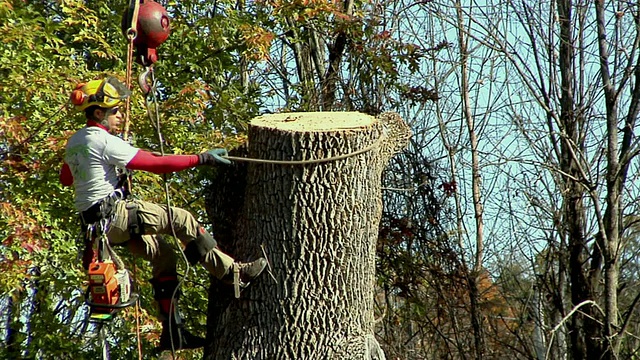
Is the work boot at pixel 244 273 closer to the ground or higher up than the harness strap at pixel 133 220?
closer to the ground

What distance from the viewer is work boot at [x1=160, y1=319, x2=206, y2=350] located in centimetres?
553

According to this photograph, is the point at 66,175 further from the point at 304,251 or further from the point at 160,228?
the point at 304,251

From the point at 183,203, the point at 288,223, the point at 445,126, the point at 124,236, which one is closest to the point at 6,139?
the point at 183,203

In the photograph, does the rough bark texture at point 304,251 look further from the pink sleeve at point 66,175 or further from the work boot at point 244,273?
the pink sleeve at point 66,175

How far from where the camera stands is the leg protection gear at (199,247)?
5.28 m

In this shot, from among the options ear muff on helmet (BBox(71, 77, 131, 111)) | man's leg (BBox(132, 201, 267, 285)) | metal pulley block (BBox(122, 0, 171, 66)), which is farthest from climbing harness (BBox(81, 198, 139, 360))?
metal pulley block (BBox(122, 0, 171, 66))

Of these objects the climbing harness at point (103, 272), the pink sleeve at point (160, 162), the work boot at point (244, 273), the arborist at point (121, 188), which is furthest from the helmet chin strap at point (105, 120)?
the work boot at point (244, 273)

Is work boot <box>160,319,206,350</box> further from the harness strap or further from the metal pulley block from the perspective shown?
the metal pulley block

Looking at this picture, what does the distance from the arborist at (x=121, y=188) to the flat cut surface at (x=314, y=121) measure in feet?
1.45

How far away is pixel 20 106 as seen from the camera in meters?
7.96

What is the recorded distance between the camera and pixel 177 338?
556 centimetres

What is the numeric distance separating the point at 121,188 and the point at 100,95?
584 mm

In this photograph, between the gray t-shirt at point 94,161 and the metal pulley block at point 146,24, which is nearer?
the gray t-shirt at point 94,161

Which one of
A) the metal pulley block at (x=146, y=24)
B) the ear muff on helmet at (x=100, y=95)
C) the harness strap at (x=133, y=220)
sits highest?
the metal pulley block at (x=146, y=24)
